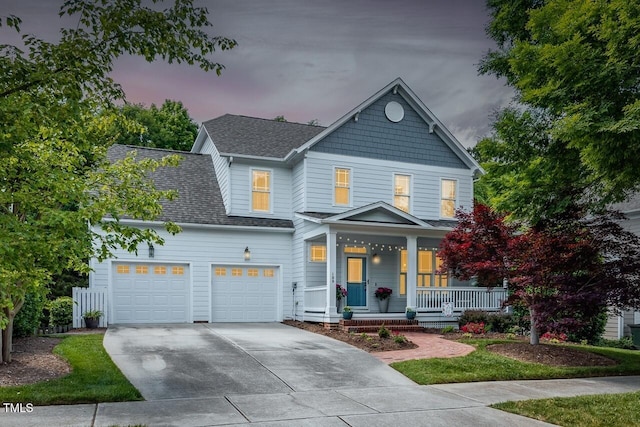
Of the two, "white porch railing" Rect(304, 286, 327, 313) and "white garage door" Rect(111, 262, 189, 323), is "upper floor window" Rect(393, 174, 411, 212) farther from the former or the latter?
"white garage door" Rect(111, 262, 189, 323)

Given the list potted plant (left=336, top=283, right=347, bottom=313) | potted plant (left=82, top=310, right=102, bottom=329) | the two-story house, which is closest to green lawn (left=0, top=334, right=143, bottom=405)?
potted plant (left=82, top=310, right=102, bottom=329)

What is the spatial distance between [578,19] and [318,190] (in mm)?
11335

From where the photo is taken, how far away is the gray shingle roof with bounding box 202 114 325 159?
63.5 ft

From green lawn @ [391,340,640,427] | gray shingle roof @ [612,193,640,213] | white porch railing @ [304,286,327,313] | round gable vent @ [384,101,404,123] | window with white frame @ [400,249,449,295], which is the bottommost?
green lawn @ [391,340,640,427]

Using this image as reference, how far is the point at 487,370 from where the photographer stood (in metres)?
10.6

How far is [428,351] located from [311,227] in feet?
21.5

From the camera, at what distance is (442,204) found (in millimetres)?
20625

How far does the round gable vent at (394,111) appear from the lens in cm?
1967

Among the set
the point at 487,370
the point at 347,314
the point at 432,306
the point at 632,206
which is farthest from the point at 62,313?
the point at 632,206

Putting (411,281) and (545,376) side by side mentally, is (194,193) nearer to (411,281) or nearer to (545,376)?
(411,281)

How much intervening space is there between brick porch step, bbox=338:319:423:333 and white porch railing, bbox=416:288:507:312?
945 millimetres

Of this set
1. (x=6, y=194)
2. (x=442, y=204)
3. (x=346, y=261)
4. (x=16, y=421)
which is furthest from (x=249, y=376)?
(x=442, y=204)

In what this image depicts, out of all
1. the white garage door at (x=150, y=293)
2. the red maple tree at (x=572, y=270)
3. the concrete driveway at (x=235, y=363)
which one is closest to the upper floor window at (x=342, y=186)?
the concrete driveway at (x=235, y=363)

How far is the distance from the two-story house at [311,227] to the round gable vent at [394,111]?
43mm
